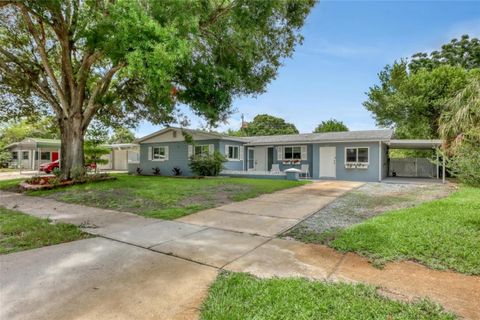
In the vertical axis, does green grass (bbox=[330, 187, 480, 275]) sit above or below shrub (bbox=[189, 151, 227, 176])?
below

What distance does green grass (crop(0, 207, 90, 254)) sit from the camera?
4.45 m

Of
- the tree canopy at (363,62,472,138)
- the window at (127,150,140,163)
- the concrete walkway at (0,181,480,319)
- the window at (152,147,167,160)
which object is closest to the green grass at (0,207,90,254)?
the concrete walkway at (0,181,480,319)

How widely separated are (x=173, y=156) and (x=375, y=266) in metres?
17.8

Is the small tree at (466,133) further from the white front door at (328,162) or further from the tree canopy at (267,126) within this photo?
the tree canopy at (267,126)

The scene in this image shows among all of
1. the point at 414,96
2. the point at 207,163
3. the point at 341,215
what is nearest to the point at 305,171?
the point at 207,163

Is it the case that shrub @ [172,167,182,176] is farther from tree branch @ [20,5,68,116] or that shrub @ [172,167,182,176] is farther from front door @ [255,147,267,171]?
tree branch @ [20,5,68,116]

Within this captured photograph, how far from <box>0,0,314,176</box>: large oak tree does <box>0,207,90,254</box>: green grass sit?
3997 millimetres

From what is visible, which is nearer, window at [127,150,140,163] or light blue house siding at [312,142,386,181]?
light blue house siding at [312,142,386,181]

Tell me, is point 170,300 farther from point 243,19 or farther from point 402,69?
point 402,69

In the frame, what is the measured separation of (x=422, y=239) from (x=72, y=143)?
14.3m

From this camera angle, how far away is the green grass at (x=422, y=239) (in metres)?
3.78

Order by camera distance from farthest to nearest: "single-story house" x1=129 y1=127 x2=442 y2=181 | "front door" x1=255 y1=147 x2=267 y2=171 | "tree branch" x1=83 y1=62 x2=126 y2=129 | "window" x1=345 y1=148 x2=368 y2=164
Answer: "front door" x1=255 y1=147 x2=267 y2=171 < "window" x1=345 y1=148 x2=368 y2=164 < "single-story house" x1=129 y1=127 x2=442 y2=181 < "tree branch" x1=83 y1=62 x2=126 y2=129

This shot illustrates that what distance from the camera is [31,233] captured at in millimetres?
4992

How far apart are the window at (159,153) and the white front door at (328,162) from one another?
1136 centimetres
